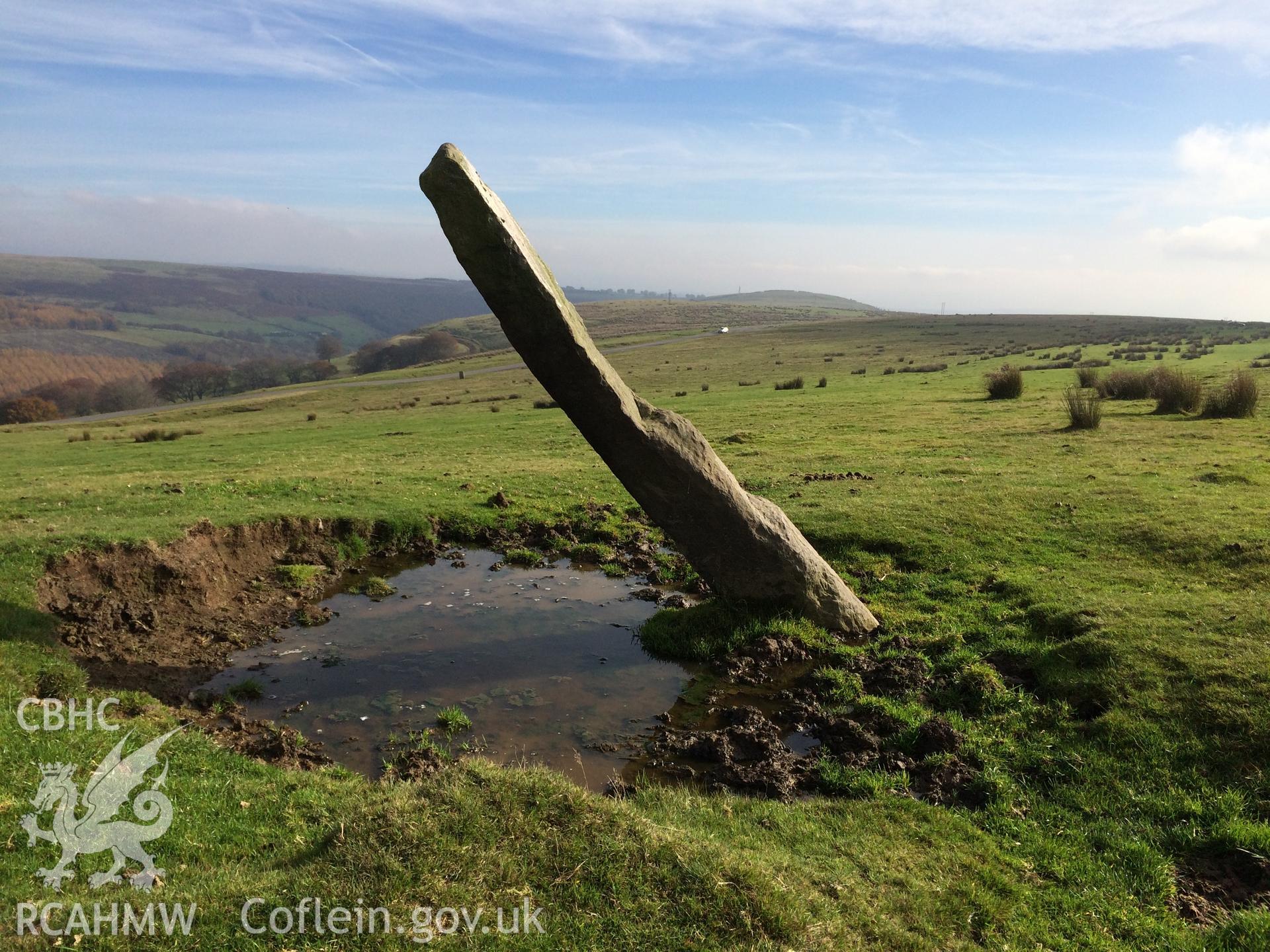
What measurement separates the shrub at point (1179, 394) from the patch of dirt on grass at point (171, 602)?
31309mm

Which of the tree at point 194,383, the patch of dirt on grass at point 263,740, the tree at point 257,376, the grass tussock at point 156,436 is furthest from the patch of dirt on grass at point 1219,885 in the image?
the tree at point 257,376

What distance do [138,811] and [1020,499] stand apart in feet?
58.6

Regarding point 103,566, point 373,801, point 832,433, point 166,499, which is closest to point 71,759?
point 373,801

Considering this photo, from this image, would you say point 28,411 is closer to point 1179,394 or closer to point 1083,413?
point 1083,413

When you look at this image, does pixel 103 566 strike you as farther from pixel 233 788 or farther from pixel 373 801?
pixel 373 801

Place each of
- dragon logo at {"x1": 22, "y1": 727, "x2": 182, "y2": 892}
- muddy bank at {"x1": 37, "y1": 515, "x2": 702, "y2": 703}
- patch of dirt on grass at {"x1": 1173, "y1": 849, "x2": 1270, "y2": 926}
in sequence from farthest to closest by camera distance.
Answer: muddy bank at {"x1": 37, "y1": 515, "x2": 702, "y2": 703} → patch of dirt on grass at {"x1": 1173, "y1": 849, "x2": 1270, "y2": 926} → dragon logo at {"x1": 22, "y1": 727, "x2": 182, "y2": 892}

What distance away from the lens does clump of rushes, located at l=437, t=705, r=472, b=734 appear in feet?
33.6

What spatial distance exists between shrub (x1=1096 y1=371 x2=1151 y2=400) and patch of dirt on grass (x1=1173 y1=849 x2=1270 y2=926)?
1221 inches

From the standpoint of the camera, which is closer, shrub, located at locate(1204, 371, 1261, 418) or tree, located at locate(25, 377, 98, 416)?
shrub, located at locate(1204, 371, 1261, 418)

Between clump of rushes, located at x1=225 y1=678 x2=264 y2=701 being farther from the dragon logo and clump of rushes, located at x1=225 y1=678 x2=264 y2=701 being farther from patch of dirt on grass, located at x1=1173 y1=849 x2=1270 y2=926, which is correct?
patch of dirt on grass, located at x1=1173 y1=849 x2=1270 y2=926

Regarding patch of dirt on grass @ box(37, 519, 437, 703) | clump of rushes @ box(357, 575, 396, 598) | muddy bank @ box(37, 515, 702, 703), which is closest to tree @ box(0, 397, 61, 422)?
muddy bank @ box(37, 515, 702, 703)

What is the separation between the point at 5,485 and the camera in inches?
882

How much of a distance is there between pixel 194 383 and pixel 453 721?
401 ft

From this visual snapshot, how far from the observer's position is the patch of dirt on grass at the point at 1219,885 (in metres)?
6.75
